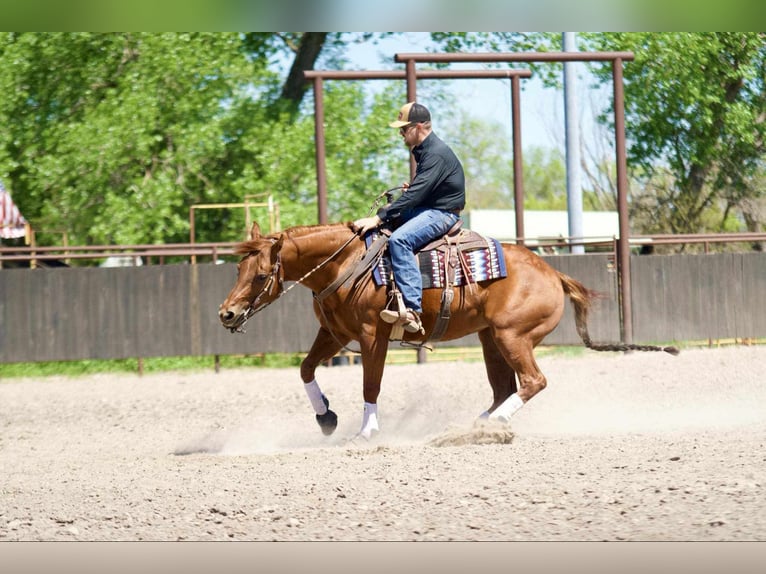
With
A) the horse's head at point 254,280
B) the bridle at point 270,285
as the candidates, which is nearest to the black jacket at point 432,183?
the bridle at point 270,285

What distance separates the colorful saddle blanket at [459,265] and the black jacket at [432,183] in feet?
1.21

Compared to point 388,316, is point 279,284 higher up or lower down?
higher up

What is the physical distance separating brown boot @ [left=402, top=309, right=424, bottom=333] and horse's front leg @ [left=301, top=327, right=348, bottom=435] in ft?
1.98

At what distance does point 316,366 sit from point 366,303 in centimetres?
73

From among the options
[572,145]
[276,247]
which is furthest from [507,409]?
[572,145]

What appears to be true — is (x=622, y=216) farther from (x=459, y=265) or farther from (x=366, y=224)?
(x=366, y=224)

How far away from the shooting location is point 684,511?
5875 millimetres

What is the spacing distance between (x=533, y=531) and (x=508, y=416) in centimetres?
296

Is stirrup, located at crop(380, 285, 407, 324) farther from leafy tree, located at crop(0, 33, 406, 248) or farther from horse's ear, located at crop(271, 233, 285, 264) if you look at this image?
leafy tree, located at crop(0, 33, 406, 248)

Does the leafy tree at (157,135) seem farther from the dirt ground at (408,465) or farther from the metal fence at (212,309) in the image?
the dirt ground at (408,465)

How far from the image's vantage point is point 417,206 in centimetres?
889

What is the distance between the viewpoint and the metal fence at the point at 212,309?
15.3 metres
